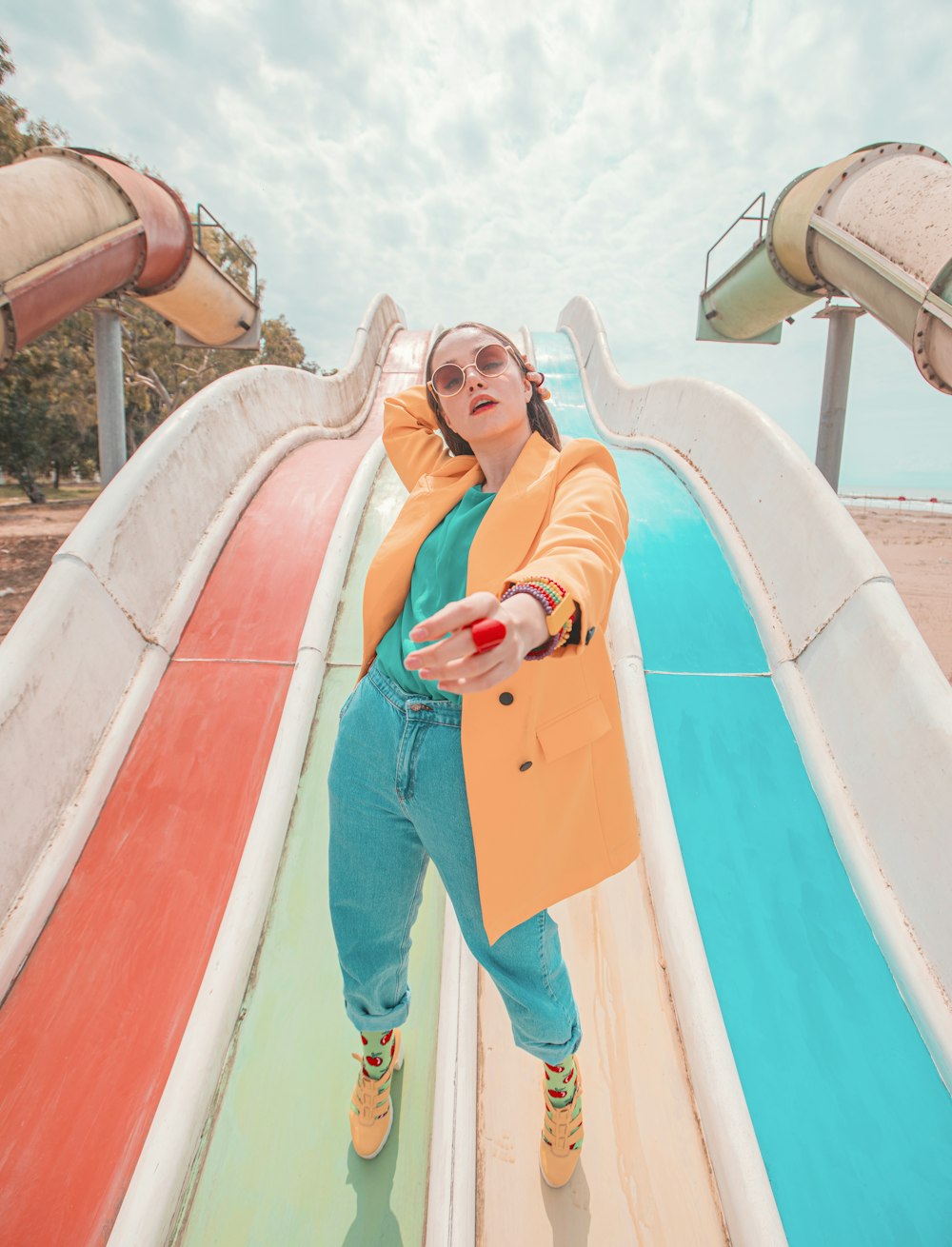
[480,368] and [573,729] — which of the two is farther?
[480,368]

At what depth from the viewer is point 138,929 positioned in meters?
2.05

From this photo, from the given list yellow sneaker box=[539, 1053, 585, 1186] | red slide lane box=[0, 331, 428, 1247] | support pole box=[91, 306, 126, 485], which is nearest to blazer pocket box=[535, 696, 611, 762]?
yellow sneaker box=[539, 1053, 585, 1186]

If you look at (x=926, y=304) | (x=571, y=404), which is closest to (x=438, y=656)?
(x=926, y=304)

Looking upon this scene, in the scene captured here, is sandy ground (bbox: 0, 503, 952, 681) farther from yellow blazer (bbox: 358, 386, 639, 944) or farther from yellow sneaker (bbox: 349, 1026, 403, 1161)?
yellow blazer (bbox: 358, 386, 639, 944)

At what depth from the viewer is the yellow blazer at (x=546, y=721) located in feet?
3.76

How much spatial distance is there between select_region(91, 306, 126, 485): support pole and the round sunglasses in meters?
6.76

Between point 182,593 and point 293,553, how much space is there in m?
0.64

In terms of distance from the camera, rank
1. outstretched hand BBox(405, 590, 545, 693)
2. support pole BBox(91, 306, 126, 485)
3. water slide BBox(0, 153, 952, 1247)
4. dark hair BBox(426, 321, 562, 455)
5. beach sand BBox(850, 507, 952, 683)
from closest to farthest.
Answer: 1. outstretched hand BBox(405, 590, 545, 693)
2. dark hair BBox(426, 321, 562, 455)
3. water slide BBox(0, 153, 952, 1247)
4. support pole BBox(91, 306, 126, 485)
5. beach sand BBox(850, 507, 952, 683)

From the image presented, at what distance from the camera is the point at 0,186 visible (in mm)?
4270

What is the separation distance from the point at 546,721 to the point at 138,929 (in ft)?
5.34

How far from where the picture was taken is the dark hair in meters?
1.46

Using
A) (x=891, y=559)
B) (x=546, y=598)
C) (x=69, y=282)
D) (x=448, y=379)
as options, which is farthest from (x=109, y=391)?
(x=891, y=559)

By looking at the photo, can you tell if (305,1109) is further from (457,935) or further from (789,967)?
(789,967)

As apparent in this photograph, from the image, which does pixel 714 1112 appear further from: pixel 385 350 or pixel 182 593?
pixel 385 350
